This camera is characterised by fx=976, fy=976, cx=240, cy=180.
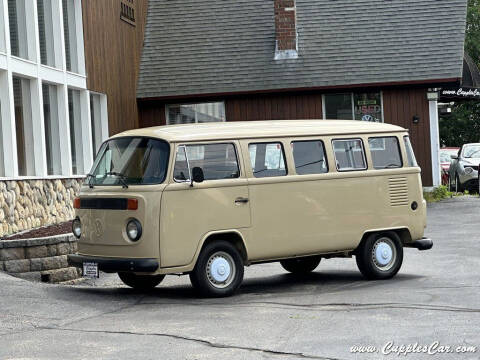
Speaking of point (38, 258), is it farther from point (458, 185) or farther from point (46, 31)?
point (458, 185)

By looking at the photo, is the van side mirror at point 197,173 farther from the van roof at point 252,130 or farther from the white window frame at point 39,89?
the white window frame at point 39,89

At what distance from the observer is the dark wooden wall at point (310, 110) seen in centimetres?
2633

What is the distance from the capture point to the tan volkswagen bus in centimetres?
1070

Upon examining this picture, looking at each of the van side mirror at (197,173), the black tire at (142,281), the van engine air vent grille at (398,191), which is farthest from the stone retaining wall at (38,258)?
the van engine air vent grille at (398,191)

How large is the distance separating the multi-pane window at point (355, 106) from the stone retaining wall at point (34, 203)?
29.5 feet

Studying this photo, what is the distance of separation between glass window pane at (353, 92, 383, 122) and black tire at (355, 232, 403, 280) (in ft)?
47.6

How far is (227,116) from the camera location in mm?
27312

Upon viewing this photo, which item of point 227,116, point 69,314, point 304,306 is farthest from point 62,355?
point 227,116

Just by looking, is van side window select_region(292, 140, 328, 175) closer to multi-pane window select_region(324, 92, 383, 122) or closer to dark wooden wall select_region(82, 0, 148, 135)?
dark wooden wall select_region(82, 0, 148, 135)

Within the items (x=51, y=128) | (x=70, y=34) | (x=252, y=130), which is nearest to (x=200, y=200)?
(x=252, y=130)

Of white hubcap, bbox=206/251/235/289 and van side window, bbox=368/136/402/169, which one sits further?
van side window, bbox=368/136/402/169

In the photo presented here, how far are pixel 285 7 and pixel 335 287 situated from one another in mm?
16324

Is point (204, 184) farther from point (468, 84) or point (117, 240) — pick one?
point (468, 84)

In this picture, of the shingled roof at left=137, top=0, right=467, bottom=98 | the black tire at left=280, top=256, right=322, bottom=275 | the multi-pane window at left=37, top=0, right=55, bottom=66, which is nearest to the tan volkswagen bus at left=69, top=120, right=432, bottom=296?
the black tire at left=280, top=256, right=322, bottom=275
